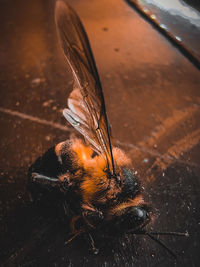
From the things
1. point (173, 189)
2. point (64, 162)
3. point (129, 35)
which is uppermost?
point (129, 35)

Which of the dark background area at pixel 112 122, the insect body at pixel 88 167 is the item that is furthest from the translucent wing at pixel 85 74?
the dark background area at pixel 112 122

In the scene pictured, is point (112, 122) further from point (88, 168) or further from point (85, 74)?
point (85, 74)

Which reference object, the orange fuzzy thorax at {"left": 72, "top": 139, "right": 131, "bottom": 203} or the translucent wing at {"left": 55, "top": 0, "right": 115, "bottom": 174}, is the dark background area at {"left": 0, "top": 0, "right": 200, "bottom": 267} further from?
the translucent wing at {"left": 55, "top": 0, "right": 115, "bottom": 174}

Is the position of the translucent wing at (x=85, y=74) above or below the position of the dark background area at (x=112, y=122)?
above

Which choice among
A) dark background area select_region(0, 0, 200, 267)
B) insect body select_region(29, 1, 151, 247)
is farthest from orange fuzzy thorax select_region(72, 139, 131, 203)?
dark background area select_region(0, 0, 200, 267)

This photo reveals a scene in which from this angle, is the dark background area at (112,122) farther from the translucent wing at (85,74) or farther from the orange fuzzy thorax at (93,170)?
the translucent wing at (85,74)

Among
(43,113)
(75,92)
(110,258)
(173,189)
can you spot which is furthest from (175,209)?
(43,113)

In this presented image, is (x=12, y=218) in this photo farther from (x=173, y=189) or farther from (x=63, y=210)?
(x=173, y=189)
